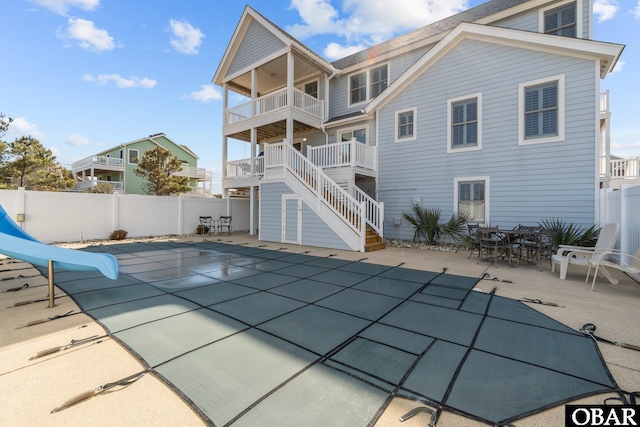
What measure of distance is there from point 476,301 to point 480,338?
134cm

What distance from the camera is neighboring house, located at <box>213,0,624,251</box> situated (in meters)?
7.80

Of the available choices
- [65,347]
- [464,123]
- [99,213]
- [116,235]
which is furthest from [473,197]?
[99,213]

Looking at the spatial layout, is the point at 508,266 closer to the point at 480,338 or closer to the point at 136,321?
the point at 480,338

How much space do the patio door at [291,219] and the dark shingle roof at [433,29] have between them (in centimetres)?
768

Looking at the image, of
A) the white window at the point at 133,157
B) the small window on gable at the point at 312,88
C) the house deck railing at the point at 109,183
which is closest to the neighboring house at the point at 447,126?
the small window on gable at the point at 312,88

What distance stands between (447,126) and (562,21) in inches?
190

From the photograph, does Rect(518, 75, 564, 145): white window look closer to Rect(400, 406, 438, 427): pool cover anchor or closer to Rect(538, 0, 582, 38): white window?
Rect(538, 0, 582, 38): white window

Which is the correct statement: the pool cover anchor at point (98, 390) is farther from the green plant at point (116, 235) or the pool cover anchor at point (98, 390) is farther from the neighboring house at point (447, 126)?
the green plant at point (116, 235)

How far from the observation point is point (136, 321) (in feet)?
10.8

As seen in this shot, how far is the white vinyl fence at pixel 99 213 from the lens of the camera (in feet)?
30.5

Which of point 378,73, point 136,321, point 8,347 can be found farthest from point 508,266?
point 378,73

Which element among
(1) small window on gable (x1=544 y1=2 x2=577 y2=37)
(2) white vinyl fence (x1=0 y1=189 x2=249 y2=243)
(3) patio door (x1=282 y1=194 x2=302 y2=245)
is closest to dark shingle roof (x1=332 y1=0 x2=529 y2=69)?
(1) small window on gable (x1=544 y1=2 x2=577 y2=37)

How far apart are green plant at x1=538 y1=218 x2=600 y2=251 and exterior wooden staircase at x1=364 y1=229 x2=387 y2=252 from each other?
4.65 meters

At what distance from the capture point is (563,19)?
901 centimetres
